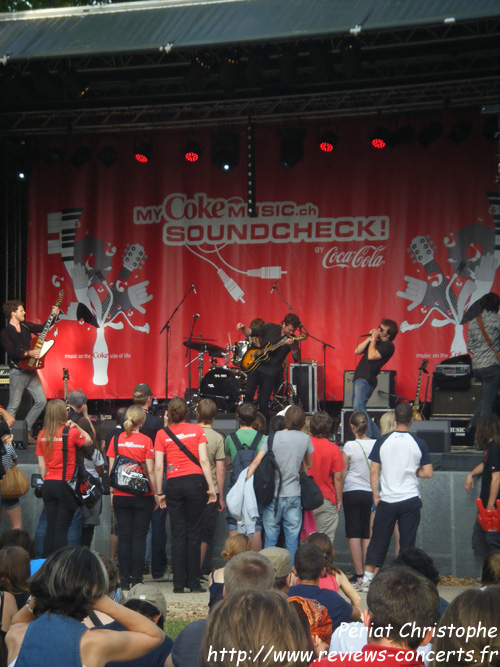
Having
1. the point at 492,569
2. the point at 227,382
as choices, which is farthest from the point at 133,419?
the point at 227,382

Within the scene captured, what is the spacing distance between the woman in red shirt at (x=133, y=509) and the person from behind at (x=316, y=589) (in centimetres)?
300

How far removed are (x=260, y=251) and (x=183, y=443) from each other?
21.8 ft

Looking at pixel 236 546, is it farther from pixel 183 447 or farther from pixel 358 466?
pixel 358 466

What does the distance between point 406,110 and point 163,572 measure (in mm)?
7734

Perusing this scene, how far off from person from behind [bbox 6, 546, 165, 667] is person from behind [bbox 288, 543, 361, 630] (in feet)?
4.00

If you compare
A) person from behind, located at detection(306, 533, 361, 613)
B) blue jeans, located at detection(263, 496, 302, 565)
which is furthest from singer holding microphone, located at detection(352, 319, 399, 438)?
person from behind, located at detection(306, 533, 361, 613)

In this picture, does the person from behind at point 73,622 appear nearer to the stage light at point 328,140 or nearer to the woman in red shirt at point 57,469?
the woman in red shirt at point 57,469

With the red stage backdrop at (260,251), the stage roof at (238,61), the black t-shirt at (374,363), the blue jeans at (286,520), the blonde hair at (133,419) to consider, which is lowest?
the blue jeans at (286,520)

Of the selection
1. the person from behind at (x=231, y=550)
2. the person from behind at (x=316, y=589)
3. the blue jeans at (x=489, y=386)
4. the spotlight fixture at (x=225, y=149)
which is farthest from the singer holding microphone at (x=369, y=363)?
the person from behind at (x=316, y=589)

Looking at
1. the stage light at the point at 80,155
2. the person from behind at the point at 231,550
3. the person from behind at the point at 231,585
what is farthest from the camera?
the stage light at the point at 80,155

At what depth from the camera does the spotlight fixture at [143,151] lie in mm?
12750

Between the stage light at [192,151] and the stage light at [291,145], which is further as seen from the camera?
the stage light at [192,151]

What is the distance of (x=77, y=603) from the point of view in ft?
8.36

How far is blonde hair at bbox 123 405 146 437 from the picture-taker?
22.2 feet
